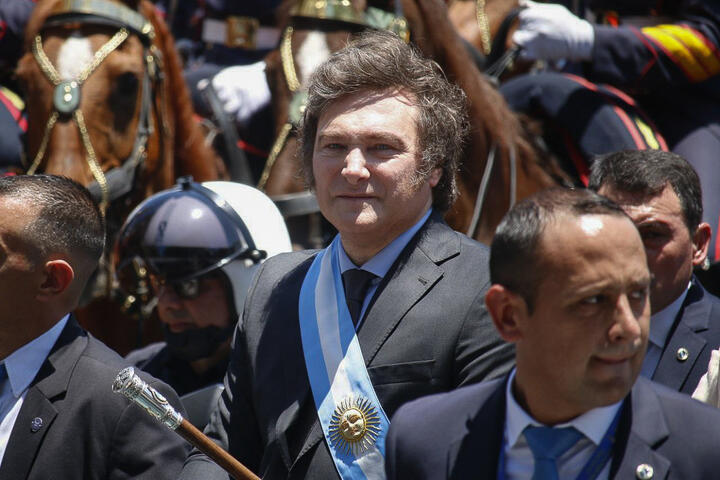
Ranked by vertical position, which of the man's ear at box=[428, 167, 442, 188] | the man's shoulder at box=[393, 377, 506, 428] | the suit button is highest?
the man's ear at box=[428, 167, 442, 188]

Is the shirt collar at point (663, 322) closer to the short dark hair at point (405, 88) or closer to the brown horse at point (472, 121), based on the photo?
the short dark hair at point (405, 88)

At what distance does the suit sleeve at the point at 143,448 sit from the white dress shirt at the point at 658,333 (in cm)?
144

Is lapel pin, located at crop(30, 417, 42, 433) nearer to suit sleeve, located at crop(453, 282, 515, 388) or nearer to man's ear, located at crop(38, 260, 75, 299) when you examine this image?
man's ear, located at crop(38, 260, 75, 299)

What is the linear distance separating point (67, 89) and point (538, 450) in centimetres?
436

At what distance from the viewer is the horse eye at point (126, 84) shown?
646cm

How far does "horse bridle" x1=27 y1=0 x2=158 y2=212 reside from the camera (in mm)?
6246

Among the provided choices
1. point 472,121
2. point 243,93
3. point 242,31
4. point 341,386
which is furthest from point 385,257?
point 242,31

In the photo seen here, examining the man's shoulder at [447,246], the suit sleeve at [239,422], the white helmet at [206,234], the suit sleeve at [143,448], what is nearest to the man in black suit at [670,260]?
the man's shoulder at [447,246]

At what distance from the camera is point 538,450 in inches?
101

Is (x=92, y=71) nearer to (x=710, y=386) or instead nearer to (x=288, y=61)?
(x=288, y=61)

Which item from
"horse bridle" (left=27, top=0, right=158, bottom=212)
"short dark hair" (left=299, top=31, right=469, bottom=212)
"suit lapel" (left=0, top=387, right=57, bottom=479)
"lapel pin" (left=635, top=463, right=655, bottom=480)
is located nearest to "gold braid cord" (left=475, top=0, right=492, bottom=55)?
"horse bridle" (left=27, top=0, right=158, bottom=212)

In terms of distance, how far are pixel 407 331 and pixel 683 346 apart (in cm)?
94

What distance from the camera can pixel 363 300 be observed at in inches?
132

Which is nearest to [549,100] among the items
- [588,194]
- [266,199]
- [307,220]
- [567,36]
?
[567,36]
